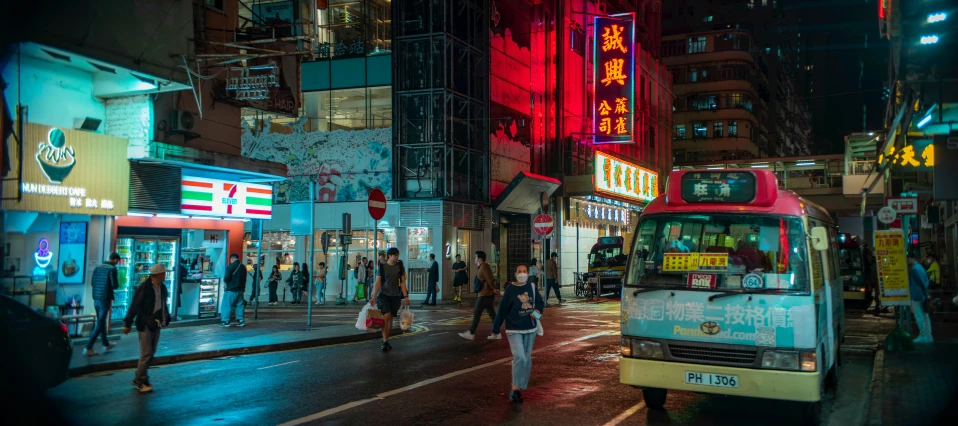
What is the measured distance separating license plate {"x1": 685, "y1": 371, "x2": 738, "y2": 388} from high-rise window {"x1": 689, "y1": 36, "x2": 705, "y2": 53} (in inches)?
2996

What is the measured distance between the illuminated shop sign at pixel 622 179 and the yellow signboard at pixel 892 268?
81.0 ft

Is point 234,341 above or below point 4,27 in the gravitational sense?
below

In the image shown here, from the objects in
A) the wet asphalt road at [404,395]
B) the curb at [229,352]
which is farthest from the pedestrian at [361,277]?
the wet asphalt road at [404,395]

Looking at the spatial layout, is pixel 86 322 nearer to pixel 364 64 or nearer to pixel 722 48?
pixel 364 64

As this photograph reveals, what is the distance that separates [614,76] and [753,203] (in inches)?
1270

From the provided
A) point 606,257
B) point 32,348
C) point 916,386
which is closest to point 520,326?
point 916,386

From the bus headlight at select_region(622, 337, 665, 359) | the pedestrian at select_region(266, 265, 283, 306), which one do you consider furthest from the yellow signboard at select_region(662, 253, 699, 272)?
the pedestrian at select_region(266, 265, 283, 306)

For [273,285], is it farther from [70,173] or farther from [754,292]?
[754,292]

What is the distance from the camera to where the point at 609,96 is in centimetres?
4006

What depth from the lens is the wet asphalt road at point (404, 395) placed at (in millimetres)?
8430

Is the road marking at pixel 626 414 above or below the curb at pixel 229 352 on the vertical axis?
above

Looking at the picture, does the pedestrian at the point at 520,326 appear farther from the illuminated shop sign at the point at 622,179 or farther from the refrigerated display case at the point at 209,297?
the illuminated shop sign at the point at 622,179

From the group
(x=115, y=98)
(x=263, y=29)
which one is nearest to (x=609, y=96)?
(x=263, y=29)

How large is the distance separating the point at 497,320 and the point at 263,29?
12.7 m
